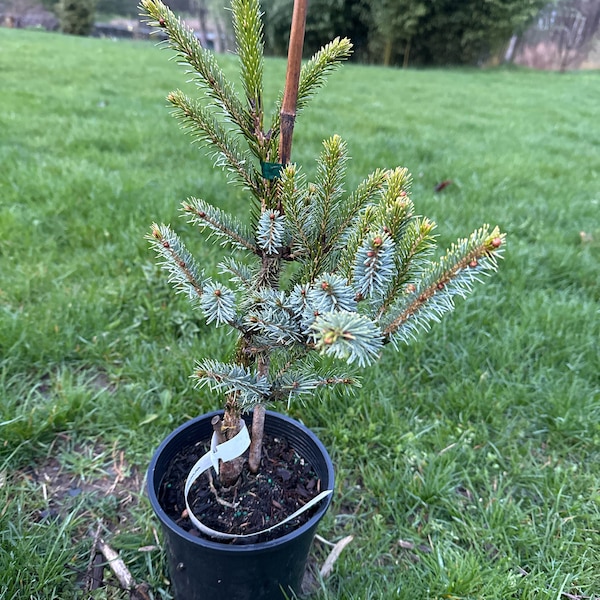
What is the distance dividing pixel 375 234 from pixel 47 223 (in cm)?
335

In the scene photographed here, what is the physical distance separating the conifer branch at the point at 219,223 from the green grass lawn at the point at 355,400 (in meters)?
1.23

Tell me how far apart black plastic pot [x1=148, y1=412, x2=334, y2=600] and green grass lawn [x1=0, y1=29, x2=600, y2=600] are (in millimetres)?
225

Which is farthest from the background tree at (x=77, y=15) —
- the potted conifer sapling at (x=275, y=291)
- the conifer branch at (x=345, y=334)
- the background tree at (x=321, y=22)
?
the conifer branch at (x=345, y=334)

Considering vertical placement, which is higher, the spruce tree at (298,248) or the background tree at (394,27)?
the background tree at (394,27)

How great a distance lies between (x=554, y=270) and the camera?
11.8 ft

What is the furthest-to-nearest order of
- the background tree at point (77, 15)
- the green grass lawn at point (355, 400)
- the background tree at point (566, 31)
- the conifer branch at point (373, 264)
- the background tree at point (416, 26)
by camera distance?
the background tree at point (77, 15) < the background tree at point (566, 31) < the background tree at point (416, 26) < the green grass lawn at point (355, 400) < the conifer branch at point (373, 264)

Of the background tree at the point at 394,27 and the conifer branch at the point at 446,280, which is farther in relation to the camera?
the background tree at the point at 394,27

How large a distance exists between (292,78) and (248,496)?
4.09 ft

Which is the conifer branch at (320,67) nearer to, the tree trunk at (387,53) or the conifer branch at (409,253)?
the conifer branch at (409,253)

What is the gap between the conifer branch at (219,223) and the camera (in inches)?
48.6

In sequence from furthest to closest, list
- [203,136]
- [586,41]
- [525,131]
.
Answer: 1. [586,41]
2. [525,131]
3. [203,136]

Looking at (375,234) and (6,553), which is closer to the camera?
(375,234)

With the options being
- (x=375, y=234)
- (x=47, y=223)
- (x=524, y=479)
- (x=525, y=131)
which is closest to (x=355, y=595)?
(x=524, y=479)

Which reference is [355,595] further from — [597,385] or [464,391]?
[597,385]
